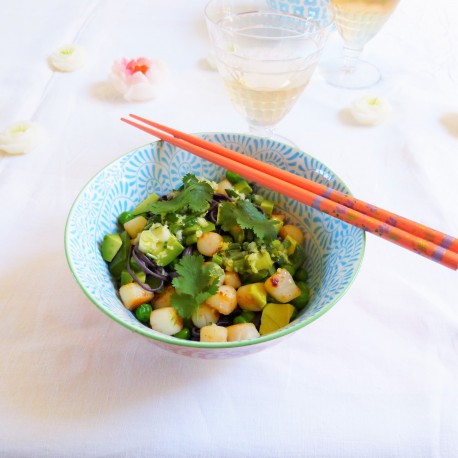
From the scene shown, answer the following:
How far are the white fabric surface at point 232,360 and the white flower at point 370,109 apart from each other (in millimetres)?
23

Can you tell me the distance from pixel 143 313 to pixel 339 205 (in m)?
0.31

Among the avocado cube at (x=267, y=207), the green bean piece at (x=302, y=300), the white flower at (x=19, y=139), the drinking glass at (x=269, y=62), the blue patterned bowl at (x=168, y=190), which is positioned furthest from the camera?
the white flower at (x=19, y=139)

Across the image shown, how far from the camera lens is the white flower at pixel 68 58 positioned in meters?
1.24

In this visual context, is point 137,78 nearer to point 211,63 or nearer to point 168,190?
point 211,63

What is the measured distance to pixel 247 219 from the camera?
712 mm

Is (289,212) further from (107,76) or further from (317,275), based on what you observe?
(107,76)

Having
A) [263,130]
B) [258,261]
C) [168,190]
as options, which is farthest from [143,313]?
[263,130]

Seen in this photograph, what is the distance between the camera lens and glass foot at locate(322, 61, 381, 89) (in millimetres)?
1218

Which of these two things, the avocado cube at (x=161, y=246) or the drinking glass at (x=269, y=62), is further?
the drinking glass at (x=269, y=62)

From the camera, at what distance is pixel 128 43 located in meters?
1.36

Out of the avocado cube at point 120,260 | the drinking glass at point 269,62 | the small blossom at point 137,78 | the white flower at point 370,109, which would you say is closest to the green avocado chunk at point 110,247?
the avocado cube at point 120,260

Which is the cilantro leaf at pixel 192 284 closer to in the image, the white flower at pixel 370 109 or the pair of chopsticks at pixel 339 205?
the pair of chopsticks at pixel 339 205

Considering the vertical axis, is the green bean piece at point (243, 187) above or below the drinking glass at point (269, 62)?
below

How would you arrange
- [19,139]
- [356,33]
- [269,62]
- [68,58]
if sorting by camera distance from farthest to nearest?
[68,58]
[356,33]
[19,139]
[269,62]
